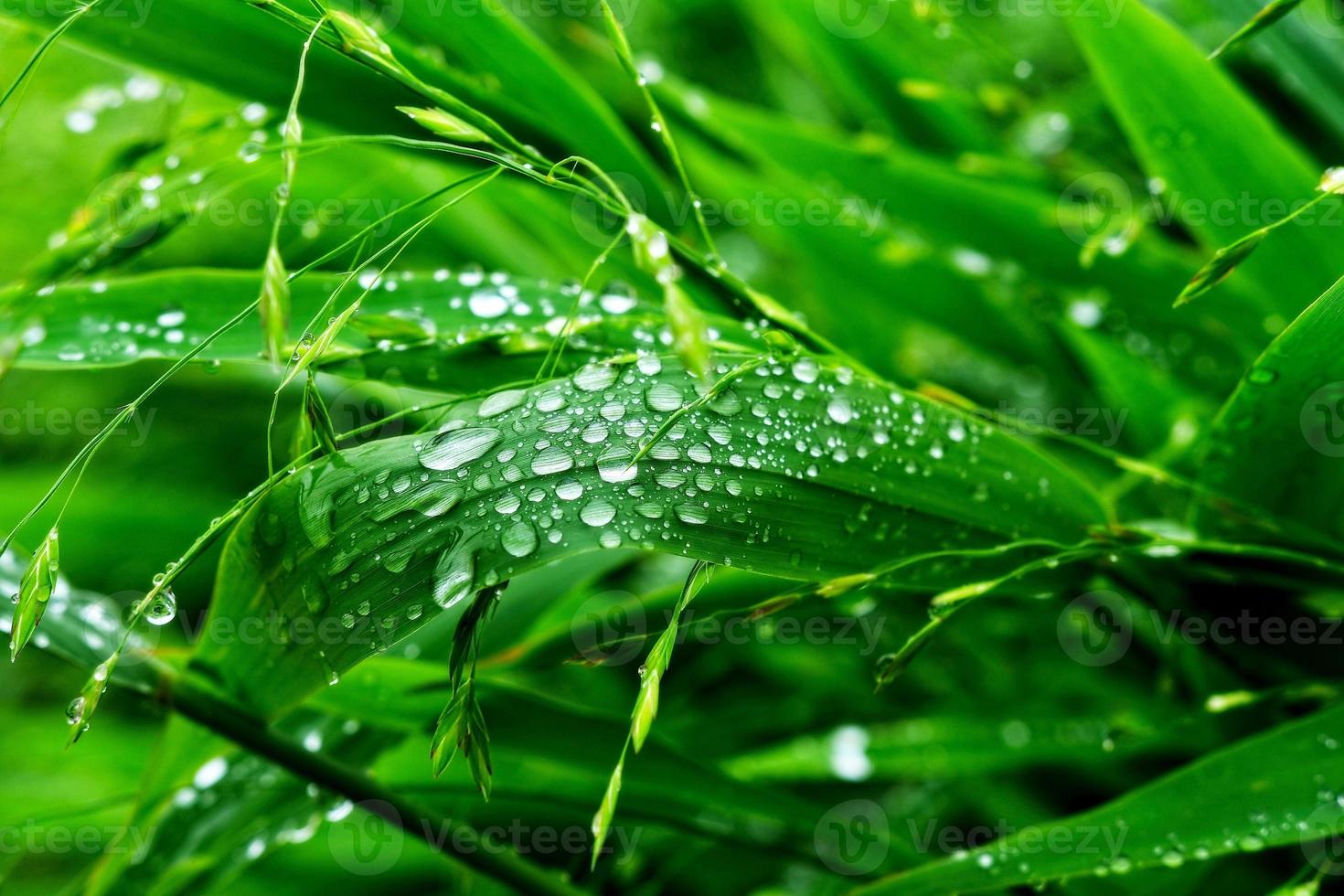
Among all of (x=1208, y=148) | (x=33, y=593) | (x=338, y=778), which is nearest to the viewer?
(x=33, y=593)

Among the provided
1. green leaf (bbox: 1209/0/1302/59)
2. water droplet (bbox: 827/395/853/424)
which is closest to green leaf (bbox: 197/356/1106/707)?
water droplet (bbox: 827/395/853/424)

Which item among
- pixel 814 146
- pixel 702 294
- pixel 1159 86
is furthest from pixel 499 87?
pixel 1159 86

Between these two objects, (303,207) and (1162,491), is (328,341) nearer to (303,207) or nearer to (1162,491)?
(1162,491)

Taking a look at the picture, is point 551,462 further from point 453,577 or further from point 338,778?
point 338,778

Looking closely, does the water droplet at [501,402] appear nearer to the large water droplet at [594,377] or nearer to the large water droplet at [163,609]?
the large water droplet at [594,377]

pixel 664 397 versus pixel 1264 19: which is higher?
pixel 1264 19

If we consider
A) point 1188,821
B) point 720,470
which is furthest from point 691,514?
point 1188,821
